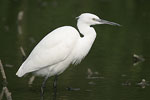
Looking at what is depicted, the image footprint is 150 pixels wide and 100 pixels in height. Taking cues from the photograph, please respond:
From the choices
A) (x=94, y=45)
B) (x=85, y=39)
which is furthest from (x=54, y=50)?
(x=94, y=45)

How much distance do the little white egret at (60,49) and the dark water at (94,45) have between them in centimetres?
49

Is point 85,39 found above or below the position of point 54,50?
above

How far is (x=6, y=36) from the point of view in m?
17.4

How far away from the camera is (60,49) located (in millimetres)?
9938

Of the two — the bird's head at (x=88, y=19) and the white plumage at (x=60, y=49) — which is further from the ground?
the bird's head at (x=88, y=19)

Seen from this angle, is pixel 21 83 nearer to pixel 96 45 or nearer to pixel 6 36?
pixel 96 45

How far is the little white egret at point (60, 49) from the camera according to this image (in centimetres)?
992

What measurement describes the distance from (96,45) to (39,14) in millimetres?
8027

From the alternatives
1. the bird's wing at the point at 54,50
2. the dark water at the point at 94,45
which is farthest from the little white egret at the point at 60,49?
the dark water at the point at 94,45

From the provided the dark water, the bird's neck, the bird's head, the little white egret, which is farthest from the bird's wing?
the dark water

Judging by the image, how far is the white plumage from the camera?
32.6 ft

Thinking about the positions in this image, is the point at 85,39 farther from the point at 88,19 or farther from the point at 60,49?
the point at 60,49

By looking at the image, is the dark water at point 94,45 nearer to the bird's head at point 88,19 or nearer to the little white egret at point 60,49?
the little white egret at point 60,49

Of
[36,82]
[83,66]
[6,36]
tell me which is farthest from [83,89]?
[6,36]
